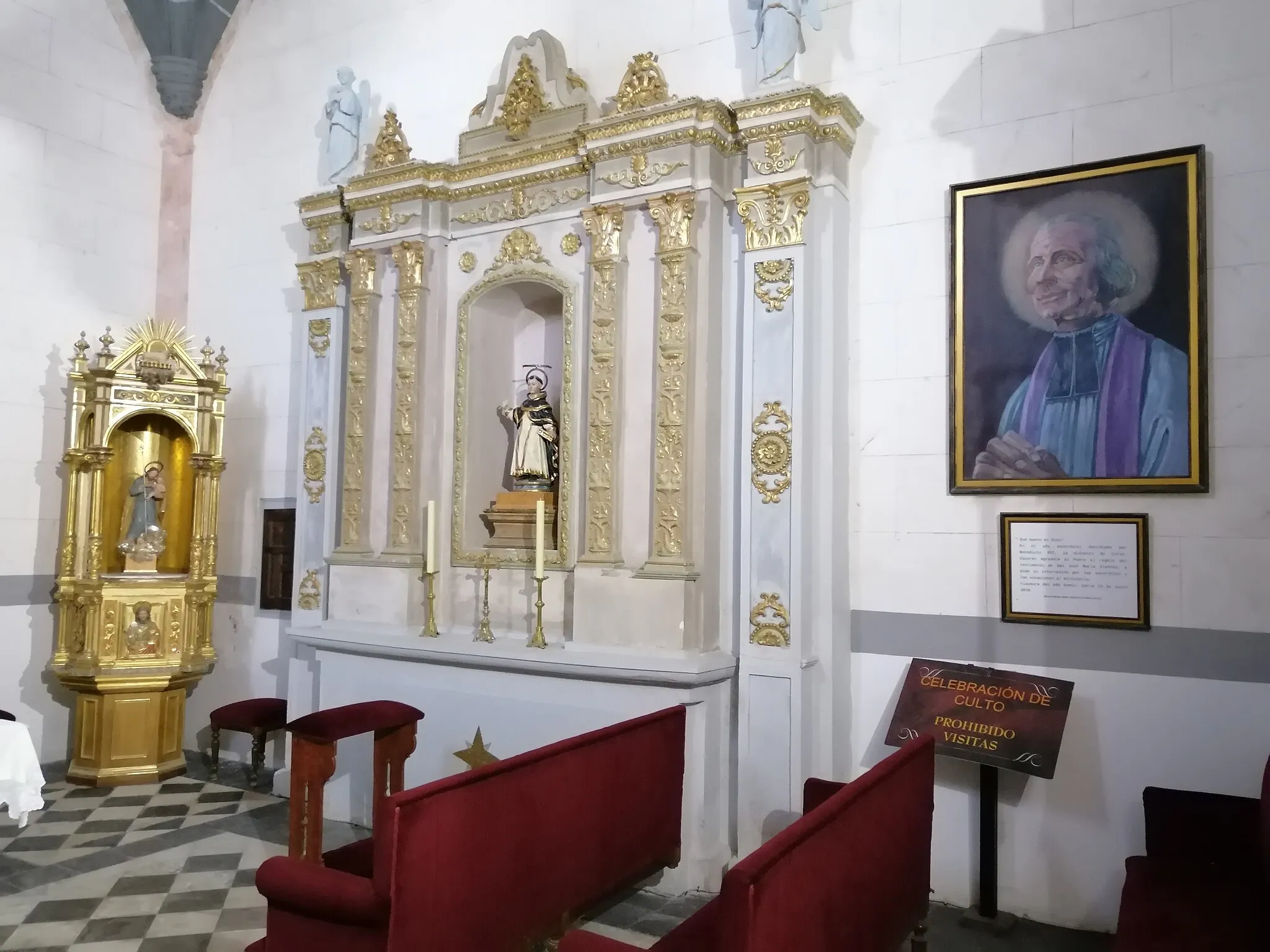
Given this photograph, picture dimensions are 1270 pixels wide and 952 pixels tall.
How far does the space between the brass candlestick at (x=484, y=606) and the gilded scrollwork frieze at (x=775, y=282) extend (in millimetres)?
2113

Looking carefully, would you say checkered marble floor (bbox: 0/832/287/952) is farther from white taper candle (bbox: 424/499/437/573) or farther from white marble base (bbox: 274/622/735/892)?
white taper candle (bbox: 424/499/437/573)

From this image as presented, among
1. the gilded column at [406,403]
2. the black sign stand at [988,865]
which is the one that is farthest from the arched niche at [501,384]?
the black sign stand at [988,865]

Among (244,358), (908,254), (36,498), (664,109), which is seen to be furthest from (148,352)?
(908,254)

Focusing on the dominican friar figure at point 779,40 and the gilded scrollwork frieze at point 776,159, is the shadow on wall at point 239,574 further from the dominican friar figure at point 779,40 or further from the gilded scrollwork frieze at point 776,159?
the dominican friar figure at point 779,40

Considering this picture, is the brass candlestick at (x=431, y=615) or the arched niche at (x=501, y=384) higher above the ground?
the arched niche at (x=501, y=384)

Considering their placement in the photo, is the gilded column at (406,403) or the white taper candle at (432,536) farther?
the gilded column at (406,403)

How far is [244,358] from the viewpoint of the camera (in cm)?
708

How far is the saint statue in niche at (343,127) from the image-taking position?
6324 mm

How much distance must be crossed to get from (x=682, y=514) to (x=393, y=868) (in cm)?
240

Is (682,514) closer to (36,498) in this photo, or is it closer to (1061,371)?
(1061,371)

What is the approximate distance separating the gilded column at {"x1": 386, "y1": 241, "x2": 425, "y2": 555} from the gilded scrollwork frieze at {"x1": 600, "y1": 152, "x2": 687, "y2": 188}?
1407 mm

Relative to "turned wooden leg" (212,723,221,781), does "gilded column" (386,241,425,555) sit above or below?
above

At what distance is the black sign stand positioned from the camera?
4059 millimetres

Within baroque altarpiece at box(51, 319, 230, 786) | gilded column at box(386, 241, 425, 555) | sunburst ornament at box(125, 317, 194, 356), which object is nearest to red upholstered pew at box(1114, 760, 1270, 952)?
gilded column at box(386, 241, 425, 555)
